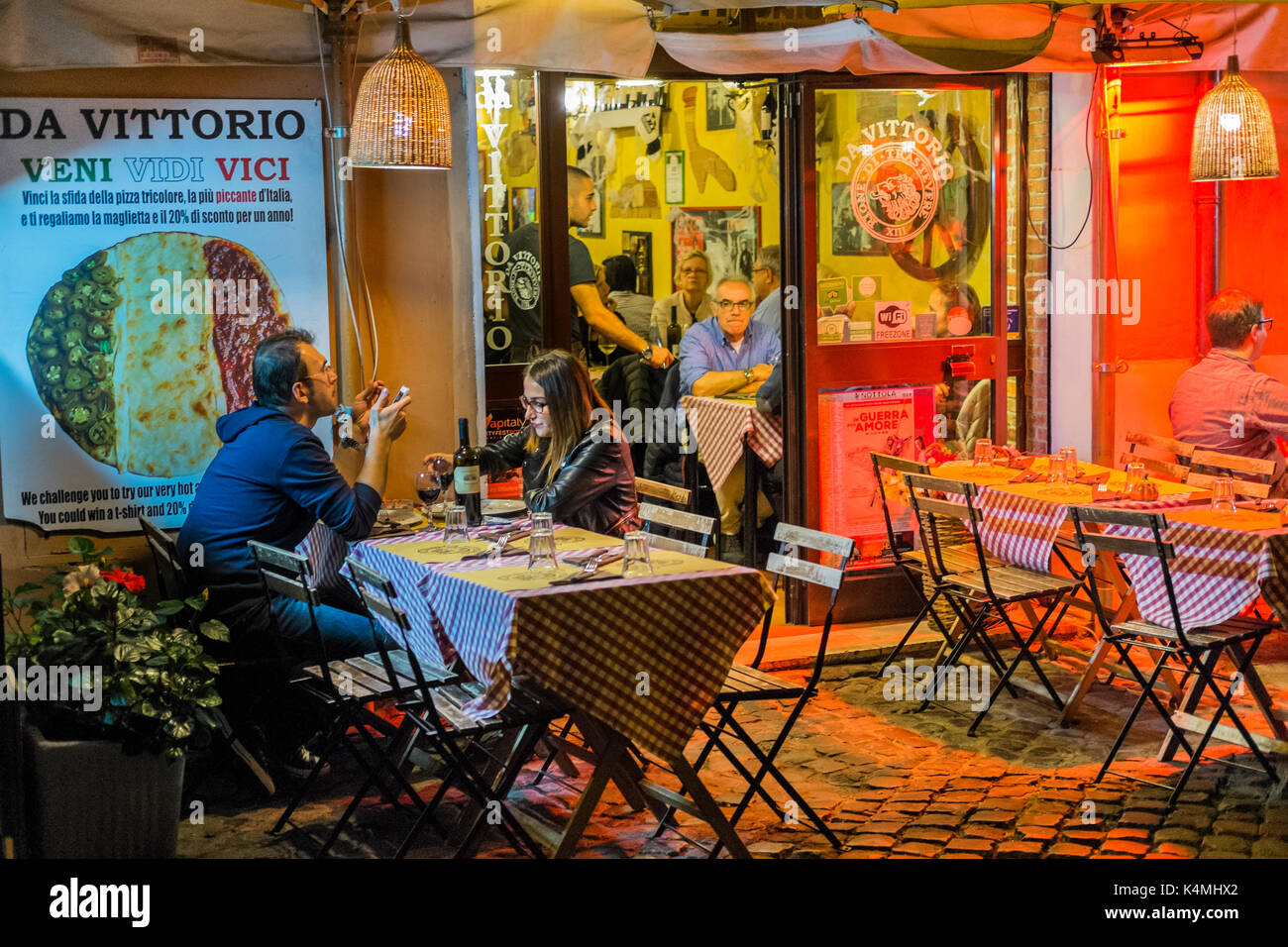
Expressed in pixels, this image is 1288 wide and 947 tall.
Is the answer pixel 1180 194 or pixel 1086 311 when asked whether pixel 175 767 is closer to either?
pixel 1086 311

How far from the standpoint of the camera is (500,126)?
750cm

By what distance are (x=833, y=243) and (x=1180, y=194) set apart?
6.93 feet

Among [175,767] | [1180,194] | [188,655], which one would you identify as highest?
[1180,194]

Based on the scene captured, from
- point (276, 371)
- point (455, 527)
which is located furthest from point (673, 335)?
point (455, 527)

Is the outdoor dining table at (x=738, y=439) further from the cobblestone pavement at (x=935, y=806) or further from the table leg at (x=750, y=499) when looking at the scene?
the cobblestone pavement at (x=935, y=806)

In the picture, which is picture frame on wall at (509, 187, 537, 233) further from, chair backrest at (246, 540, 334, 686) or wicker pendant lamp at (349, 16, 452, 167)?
chair backrest at (246, 540, 334, 686)

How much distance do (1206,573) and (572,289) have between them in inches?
185

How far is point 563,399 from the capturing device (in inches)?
239

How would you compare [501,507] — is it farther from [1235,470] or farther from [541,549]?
[1235,470]

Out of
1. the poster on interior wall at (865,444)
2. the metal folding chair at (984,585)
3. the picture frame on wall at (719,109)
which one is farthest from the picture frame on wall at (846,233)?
the picture frame on wall at (719,109)

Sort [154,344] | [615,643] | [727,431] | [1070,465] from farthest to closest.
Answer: [727,431], [1070,465], [154,344], [615,643]

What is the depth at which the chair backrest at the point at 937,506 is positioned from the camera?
250 inches

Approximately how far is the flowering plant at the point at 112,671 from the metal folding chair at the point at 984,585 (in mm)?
3128

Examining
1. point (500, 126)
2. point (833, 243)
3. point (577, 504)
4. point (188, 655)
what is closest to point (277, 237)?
point (500, 126)
